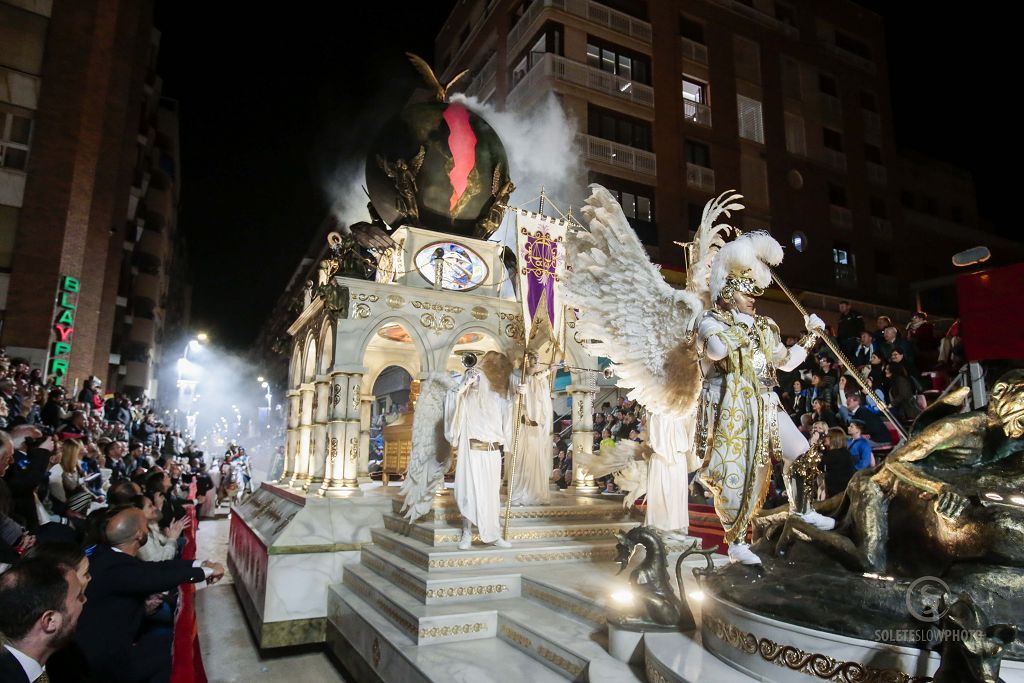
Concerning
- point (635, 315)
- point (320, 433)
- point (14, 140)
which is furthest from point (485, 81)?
point (635, 315)

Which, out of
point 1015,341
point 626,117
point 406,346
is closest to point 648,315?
point 1015,341

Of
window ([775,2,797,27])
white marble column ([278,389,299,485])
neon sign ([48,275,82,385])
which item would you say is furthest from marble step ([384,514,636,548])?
window ([775,2,797,27])

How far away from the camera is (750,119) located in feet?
80.9

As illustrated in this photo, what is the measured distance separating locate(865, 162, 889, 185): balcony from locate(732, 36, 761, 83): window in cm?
694

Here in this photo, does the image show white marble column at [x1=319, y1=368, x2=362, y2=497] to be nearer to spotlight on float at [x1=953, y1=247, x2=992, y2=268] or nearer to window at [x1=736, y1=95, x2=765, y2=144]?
spotlight on float at [x1=953, y1=247, x2=992, y2=268]

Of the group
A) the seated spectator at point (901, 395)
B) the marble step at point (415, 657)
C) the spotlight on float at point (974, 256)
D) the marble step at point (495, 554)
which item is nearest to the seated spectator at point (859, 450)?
the seated spectator at point (901, 395)

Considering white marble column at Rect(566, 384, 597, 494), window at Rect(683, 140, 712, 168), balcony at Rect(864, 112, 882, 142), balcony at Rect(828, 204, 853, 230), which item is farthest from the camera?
balcony at Rect(864, 112, 882, 142)

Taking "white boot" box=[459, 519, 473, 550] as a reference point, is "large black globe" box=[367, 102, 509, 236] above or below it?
above

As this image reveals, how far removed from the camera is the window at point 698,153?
2295cm

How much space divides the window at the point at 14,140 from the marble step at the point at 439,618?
20247mm

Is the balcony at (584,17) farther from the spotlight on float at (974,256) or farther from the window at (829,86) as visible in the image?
the spotlight on float at (974,256)

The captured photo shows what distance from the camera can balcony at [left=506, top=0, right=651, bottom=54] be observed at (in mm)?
20922

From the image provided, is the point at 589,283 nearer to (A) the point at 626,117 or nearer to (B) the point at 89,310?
(A) the point at 626,117

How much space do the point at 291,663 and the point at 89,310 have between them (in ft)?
65.0
